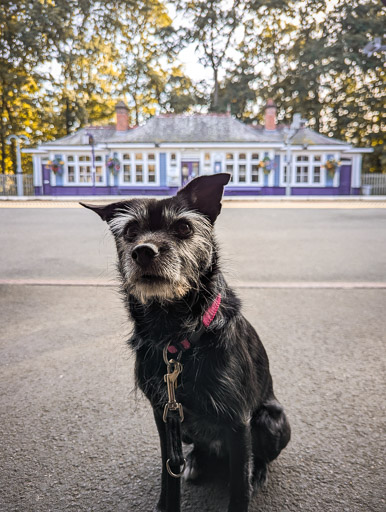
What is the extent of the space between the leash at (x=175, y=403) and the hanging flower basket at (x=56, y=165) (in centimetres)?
3201

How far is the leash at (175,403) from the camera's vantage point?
165 centimetres

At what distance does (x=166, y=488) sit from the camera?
72.8 inches

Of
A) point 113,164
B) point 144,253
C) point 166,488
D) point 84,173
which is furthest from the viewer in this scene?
point 84,173

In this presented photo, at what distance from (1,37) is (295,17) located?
88.7ft

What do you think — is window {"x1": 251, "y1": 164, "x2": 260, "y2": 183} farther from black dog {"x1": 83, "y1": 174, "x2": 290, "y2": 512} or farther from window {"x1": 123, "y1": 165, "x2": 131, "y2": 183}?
black dog {"x1": 83, "y1": 174, "x2": 290, "y2": 512}

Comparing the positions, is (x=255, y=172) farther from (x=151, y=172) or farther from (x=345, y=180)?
(x=151, y=172)

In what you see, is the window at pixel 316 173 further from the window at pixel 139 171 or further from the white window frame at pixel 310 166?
the window at pixel 139 171

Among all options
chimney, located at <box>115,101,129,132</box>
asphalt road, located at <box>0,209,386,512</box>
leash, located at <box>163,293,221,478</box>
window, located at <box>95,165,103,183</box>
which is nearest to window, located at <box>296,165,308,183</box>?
chimney, located at <box>115,101,129,132</box>

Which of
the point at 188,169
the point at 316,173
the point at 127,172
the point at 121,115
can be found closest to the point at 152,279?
the point at 188,169

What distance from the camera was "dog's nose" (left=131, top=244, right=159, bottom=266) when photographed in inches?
63.7

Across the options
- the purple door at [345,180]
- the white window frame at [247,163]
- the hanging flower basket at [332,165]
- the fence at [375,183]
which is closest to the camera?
the white window frame at [247,163]

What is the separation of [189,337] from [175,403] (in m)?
0.26

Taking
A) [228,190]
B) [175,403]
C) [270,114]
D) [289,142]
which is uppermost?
[270,114]

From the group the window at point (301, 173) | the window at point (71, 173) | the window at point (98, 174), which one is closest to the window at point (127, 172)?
the window at point (98, 174)
